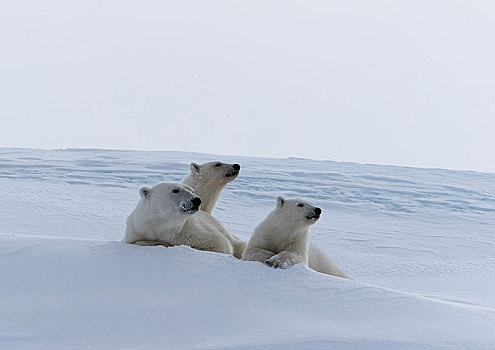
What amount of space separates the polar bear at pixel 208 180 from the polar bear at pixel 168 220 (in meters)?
1.12

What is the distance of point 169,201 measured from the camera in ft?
12.4

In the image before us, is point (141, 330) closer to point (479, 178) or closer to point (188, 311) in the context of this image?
point (188, 311)

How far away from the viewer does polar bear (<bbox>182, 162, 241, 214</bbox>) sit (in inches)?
201

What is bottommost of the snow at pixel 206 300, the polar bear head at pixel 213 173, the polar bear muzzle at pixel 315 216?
the snow at pixel 206 300

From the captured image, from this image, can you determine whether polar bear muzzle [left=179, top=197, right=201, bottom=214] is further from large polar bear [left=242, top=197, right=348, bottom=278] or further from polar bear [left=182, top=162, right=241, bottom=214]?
polar bear [left=182, top=162, right=241, bottom=214]

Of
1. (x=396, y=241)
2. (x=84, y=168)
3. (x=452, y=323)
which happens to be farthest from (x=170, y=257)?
(x=84, y=168)

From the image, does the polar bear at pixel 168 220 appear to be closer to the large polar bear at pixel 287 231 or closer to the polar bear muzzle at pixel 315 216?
the large polar bear at pixel 287 231

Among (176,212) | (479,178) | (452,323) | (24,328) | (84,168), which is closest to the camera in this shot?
(24,328)

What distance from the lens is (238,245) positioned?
436 centimetres

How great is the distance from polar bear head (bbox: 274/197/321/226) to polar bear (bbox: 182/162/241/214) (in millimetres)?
1148

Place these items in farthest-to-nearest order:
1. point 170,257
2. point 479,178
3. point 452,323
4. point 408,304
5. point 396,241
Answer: point 479,178 < point 396,241 < point 170,257 < point 408,304 < point 452,323

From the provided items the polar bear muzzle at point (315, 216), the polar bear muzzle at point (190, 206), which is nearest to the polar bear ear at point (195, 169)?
the polar bear muzzle at point (190, 206)

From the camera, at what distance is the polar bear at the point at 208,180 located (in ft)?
16.7

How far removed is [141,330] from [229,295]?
520mm
